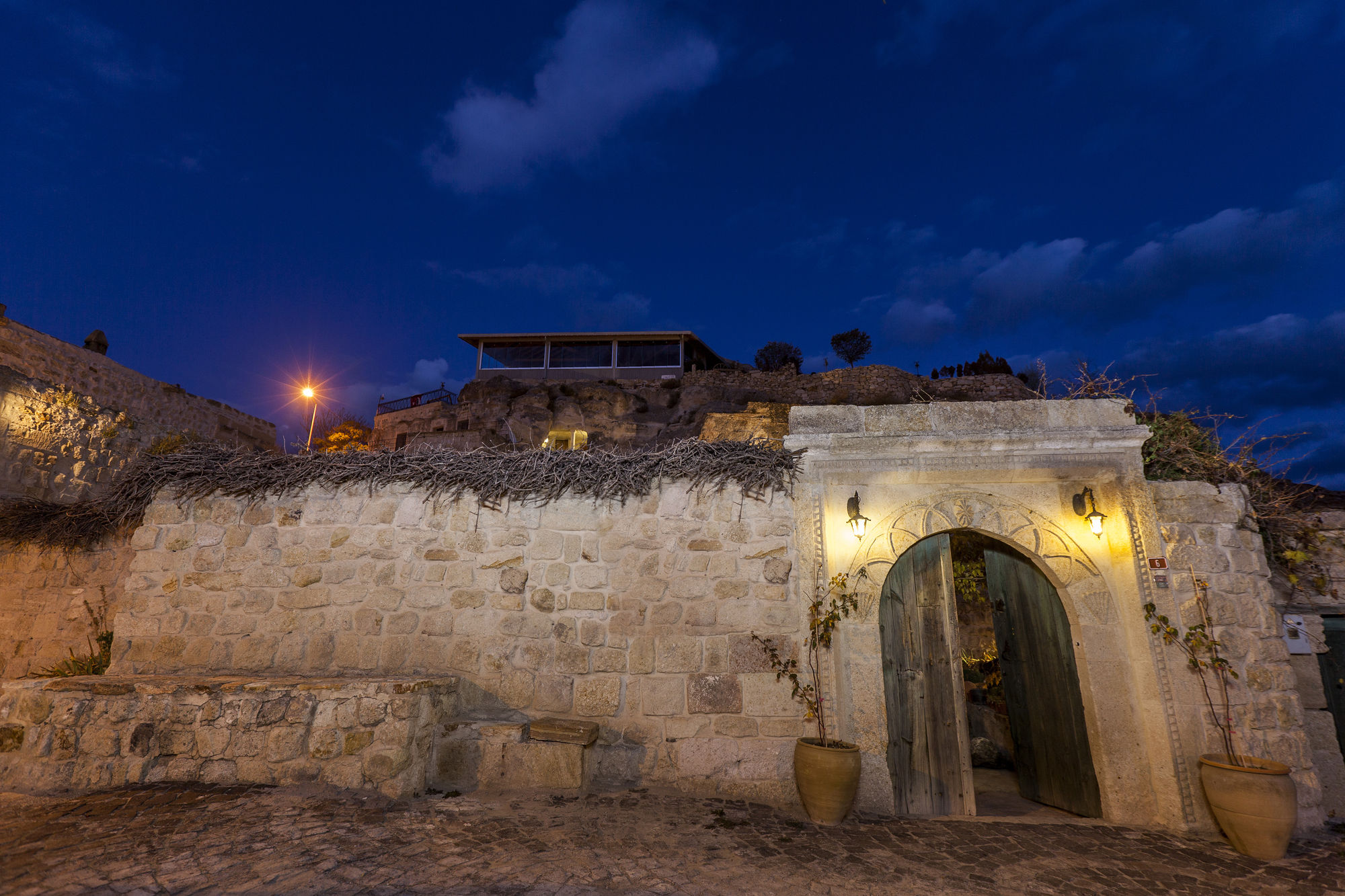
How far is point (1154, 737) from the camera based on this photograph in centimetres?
413

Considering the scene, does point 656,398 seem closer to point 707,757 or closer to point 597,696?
point 597,696

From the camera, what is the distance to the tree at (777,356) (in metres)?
30.2

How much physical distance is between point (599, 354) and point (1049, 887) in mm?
25416

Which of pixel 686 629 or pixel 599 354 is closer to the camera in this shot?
pixel 686 629

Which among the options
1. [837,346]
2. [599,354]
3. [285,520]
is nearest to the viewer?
[285,520]

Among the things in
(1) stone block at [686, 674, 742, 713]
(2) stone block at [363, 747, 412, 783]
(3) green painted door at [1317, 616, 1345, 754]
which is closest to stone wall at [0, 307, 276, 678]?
(2) stone block at [363, 747, 412, 783]

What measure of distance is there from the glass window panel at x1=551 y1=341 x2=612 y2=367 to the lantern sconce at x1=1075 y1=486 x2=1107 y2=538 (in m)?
23.3

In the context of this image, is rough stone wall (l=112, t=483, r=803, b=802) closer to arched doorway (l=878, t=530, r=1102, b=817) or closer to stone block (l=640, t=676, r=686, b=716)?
stone block (l=640, t=676, r=686, b=716)

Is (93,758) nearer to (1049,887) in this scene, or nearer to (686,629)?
(686,629)

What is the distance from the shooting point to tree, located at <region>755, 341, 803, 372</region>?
1187 inches

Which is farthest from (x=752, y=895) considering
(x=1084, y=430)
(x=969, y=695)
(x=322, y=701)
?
(x=969, y=695)

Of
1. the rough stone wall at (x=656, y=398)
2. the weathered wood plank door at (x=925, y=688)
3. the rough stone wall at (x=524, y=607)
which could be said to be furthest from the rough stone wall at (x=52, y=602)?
the rough stone wall at (x=656, y=398)

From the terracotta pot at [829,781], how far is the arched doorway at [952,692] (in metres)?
0.79

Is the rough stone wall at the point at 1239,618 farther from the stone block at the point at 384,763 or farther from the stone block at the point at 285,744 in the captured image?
the stone block at the point at 285,744
